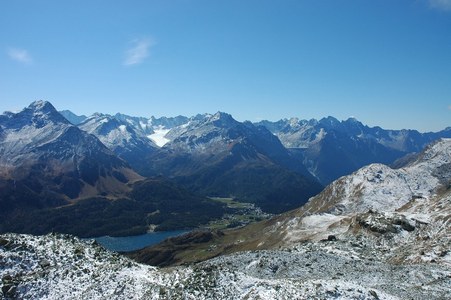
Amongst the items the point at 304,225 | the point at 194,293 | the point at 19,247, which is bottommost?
the point at 304,225

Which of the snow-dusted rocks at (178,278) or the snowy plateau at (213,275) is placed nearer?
the snow-dusted rocks at (178,278)

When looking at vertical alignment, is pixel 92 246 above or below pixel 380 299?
above

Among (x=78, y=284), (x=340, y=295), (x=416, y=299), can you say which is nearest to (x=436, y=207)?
(x=416, y=299)

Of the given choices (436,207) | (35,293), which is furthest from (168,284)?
(436,207)

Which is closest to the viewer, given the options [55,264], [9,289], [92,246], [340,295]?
[340,295]

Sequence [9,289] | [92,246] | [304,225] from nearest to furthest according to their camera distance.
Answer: [9,289]
[92,246]
[304,225]

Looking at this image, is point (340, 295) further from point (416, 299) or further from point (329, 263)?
point (329, 263)

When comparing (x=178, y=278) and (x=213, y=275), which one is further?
(x=178, y=278)

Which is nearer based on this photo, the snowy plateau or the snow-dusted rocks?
the snow-dusted rocks

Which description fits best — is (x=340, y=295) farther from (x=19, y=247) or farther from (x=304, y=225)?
(x=304, y=225)

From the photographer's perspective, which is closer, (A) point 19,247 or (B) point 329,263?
(A) point 19,247
